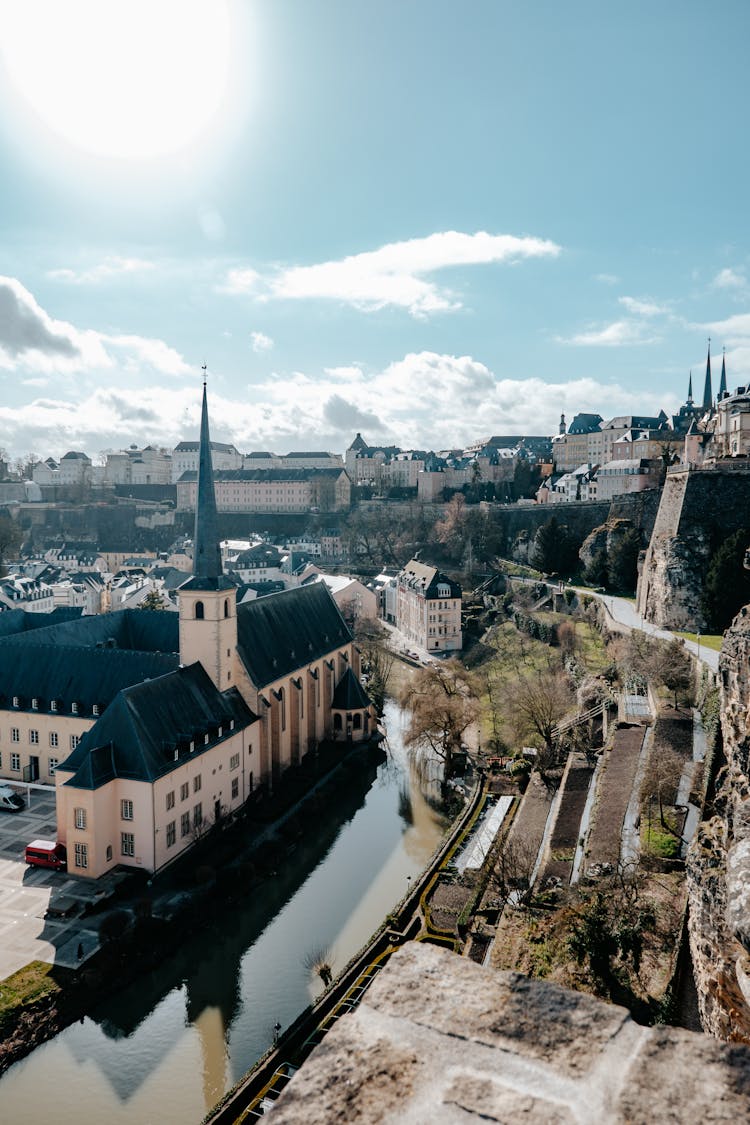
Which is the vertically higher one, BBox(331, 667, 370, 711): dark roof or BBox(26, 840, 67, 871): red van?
BBox(331, 667, 370, 711): dark roof

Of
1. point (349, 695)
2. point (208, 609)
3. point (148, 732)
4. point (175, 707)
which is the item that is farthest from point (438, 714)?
point (148, 732)

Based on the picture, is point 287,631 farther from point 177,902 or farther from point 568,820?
point 568,820

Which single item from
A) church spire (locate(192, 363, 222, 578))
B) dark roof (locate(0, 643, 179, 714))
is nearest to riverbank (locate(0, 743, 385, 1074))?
dark roof (locate(0, 643, 179, 714))

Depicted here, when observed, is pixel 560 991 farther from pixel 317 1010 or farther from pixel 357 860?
pixel 357 860

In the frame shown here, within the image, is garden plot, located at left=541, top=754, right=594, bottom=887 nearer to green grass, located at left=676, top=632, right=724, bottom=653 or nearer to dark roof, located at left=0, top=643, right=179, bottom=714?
green grass, located at left=676, top=632, right=724, bottom=653

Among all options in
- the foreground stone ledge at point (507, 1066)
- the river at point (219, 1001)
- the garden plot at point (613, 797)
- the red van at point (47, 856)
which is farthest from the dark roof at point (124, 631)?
the foreground stone ledge at point (507, 1066)
